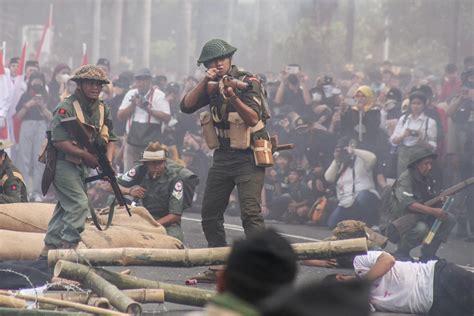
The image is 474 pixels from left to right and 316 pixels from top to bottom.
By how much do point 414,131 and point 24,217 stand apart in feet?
16.0

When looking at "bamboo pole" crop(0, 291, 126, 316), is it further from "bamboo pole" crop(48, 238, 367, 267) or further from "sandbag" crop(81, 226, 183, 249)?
"sandbag" crop(81, 226, 183, 249)

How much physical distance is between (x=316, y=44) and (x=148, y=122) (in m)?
12.9

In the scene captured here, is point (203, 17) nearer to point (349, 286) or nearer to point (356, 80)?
point (356, 80)

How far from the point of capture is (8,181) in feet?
31.3

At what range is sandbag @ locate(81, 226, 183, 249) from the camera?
9.04 meters

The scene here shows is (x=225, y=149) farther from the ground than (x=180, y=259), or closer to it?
farther from the ground

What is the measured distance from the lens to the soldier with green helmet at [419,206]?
10.1 metres

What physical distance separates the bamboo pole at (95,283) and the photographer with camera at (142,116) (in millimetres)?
7708

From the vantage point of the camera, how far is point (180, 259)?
713 cm

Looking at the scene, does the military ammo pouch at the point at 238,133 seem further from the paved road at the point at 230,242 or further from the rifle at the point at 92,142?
the rifle at the point at 92,142

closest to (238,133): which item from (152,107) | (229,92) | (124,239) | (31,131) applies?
(229,92)

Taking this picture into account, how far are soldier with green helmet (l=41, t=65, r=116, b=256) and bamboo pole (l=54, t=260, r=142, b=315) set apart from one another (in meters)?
1.46

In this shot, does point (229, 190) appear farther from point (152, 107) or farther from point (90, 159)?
point (152, 107)

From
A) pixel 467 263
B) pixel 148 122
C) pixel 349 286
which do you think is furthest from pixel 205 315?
pixel 148 122
